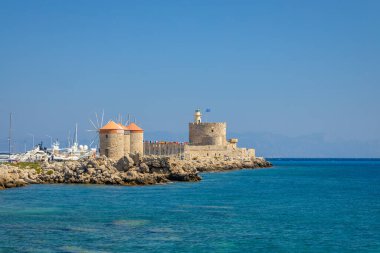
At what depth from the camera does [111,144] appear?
47.8 metres

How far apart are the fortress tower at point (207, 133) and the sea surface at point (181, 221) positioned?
37.1 m

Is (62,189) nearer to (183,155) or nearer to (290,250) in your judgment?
(290,250)

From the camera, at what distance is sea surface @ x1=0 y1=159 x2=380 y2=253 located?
18.2 metres

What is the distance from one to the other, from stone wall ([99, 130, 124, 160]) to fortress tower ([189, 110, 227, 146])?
2654cm

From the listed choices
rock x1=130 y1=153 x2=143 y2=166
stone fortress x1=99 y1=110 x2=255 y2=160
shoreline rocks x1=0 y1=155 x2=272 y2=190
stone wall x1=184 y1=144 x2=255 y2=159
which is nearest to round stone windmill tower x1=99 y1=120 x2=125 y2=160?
shoreline rocks x1=0 y1=155 x2=272 y2=190

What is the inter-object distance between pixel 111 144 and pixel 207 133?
2702 cm

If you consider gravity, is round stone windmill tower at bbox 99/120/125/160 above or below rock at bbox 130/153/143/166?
above

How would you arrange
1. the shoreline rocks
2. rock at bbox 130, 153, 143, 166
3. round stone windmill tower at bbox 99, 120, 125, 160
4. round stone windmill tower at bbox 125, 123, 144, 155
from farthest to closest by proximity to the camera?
round stone windmill tower at bbox 125, 123, 144, 155 → round stone windmill tower at bbox 99, 120, 125, 160 → rock at bbox 130, 153, 143, 166 → the shoreline rocks

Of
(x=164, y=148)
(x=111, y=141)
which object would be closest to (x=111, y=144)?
(x=111, y=141)

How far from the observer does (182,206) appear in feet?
90.8

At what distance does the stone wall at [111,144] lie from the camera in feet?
157

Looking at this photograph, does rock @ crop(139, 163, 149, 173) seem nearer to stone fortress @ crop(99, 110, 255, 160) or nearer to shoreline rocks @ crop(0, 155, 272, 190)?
shoreline rocks @ crop(0, 155, 272, 190)

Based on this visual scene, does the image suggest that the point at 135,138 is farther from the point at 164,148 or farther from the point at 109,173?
the point at 109,173

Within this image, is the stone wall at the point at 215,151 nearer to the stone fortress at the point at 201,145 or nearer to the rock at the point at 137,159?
the stone fortress at the point at 201,145
